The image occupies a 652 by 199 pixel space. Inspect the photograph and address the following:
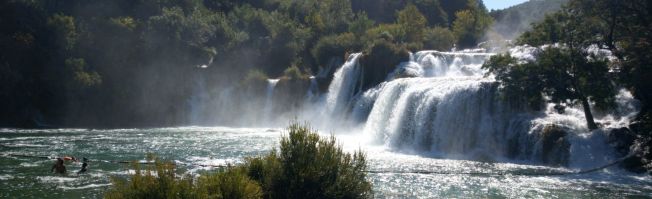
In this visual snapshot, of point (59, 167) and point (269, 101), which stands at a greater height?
point (269, 101)

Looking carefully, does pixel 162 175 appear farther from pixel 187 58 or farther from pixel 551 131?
pixel 187 58

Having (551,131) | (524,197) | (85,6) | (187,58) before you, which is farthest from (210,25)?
(524,197)

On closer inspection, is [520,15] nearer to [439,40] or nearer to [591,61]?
[439,40]

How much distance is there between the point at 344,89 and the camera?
52.2m

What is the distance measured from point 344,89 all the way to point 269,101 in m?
10.6

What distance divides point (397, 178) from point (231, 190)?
12.9 metres

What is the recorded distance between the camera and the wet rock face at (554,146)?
2891cm

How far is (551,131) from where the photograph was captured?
97.5ft

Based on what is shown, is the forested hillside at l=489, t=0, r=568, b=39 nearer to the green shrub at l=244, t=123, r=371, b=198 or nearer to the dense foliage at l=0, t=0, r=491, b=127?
the dense foliage at l=0, t=0, r=491, b=127

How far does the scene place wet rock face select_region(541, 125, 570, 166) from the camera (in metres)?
28.9

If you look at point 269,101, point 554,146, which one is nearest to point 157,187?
point 554,146

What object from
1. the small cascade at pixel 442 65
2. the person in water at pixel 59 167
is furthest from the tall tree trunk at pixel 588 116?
the person in water at pixel 59 167

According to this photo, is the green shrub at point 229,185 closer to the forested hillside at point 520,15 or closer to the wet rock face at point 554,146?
the wet rock face at point 554,146

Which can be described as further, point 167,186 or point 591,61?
point 591,61
